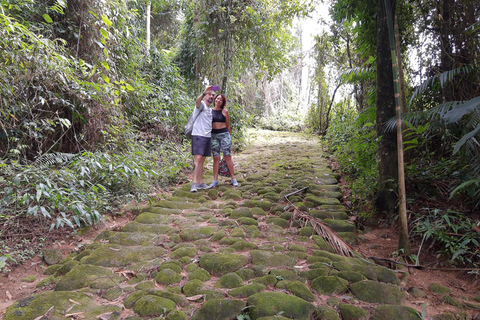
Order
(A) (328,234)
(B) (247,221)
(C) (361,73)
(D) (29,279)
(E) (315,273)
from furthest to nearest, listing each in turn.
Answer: (C) (361,73), (B) (247,221), (A) (328,234), (D) (29,279), (E) (315,273)

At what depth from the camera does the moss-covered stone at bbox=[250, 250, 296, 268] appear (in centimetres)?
248

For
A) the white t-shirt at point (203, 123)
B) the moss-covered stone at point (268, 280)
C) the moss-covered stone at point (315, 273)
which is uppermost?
the white t-shirt at point (203, 123)

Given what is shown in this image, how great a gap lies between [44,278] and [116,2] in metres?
4.59

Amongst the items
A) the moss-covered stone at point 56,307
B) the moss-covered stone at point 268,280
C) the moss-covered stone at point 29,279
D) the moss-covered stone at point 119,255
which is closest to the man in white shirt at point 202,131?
the moss-covered stone at point 119,255

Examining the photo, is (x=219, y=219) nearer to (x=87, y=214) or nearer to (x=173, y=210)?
(x=173, y=210)

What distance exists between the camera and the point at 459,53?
3.49 metres

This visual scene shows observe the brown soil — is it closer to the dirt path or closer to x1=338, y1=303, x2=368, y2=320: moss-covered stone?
the dirt path

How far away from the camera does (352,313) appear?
6.08 ft

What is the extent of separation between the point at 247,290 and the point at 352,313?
710mm

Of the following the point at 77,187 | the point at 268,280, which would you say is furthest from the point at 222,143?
the point at 268,280

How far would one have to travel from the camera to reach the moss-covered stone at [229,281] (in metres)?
2.17

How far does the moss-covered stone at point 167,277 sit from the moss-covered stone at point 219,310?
0.45 m

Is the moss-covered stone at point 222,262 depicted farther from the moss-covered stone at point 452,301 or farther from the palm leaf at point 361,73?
the palm leaf at point 361,73

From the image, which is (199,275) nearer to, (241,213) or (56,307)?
(56,307)
